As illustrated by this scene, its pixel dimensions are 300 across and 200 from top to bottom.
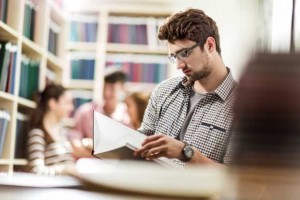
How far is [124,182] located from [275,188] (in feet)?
0.74

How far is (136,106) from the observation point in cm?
88

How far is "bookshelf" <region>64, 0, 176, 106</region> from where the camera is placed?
2.97 feet

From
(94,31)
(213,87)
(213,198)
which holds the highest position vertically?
(94,31)

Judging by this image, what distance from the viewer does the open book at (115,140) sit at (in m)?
0.74

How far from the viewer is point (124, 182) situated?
1.67 feet

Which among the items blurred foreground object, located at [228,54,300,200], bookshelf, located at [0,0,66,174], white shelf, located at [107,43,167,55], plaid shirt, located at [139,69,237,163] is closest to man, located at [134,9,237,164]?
plaid shirt, located at [139,69,237,163]

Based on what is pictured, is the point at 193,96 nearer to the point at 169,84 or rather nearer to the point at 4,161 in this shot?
the point at 169,84

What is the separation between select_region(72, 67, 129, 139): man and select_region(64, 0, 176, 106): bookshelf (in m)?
0.02

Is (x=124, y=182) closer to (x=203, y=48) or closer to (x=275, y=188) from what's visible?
(x=275, y=188)

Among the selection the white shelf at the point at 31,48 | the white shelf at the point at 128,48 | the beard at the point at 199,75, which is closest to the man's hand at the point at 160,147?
the beard at the point at 199,75

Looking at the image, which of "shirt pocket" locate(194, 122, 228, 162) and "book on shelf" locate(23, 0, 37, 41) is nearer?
"shirt pocket" locate(194, 122, 228, 162)

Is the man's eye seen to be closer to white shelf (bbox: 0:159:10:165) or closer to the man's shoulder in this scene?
the man's shoulder

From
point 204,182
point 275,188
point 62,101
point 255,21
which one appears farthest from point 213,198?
point 62,101

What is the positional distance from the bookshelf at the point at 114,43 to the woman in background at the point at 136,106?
0.8 inches
